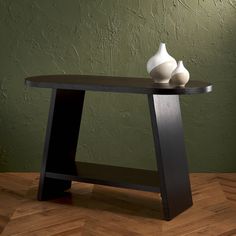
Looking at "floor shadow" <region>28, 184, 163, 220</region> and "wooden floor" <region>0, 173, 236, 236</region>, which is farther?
"floor shadow" <region>28, 184, 163, 220</region>

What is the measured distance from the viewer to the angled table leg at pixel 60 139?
290cm

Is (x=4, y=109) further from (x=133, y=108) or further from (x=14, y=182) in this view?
(x=133, y=108)

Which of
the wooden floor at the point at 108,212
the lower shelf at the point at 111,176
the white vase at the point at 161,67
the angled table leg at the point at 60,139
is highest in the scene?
the white vase at the point at 161,67

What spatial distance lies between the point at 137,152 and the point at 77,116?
1.89ft

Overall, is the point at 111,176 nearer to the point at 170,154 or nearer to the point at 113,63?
the point at 170,154

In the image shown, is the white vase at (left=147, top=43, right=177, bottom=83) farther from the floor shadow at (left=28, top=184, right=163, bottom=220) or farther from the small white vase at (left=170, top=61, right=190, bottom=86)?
the floor shadow at (left=28, top=184, right=163, bottom=220)

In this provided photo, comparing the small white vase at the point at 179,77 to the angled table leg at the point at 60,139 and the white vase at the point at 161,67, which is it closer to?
the white vase at the point at 161,67

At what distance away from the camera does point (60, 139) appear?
2992 mm

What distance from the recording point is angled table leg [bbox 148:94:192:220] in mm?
2643

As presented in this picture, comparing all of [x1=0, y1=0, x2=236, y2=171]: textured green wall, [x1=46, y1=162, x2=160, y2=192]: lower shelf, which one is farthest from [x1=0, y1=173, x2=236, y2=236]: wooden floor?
[x1=0, y1=0, x2=236, y2=171]: textured green wall

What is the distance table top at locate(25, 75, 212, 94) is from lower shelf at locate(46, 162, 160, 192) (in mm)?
447

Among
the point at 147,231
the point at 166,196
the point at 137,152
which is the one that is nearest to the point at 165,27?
the point at 137,152

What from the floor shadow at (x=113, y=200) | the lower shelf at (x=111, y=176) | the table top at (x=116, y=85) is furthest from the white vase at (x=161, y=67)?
the floor shadow at (x=113, y=200)

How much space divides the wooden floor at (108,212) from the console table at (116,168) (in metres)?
0.09
